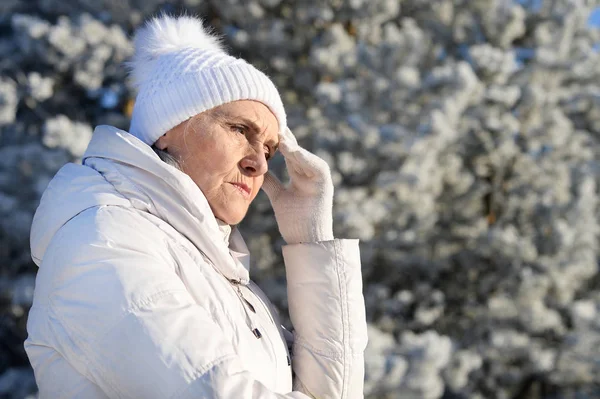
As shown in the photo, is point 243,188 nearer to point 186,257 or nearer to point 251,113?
point 251,113

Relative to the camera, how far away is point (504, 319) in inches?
205

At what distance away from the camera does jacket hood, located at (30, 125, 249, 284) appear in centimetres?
138

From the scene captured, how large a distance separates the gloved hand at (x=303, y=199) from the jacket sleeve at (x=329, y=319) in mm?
76

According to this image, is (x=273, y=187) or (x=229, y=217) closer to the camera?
(x=229, y=217)

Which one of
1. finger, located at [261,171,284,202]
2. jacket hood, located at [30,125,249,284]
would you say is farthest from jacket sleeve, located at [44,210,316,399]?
finger, located at [261,171,284,202]

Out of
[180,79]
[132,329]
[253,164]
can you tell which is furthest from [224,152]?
[132,329]

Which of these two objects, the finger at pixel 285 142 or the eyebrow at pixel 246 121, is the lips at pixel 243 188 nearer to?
the eyebrow at pixel 246 121

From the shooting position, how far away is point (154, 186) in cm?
148

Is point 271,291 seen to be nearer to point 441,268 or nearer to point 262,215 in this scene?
point 262,215

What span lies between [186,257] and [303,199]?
671mm

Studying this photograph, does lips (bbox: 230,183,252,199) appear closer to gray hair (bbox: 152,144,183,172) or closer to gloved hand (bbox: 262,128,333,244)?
gray hair (bbox: 152,144,183,172)

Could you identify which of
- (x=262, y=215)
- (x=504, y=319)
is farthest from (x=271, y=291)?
(x=504, y=319)

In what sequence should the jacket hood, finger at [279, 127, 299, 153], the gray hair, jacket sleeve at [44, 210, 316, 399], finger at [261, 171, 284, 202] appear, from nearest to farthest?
jacket sleeve at [44, 210, 316, 399] → the jacket hood → the gray hair → finger at [279, 127, 299, 153] → finger at [261, 171, 284, 202]

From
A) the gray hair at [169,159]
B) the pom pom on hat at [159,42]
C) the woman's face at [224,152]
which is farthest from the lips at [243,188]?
the pom pom on hat at [159,42]
